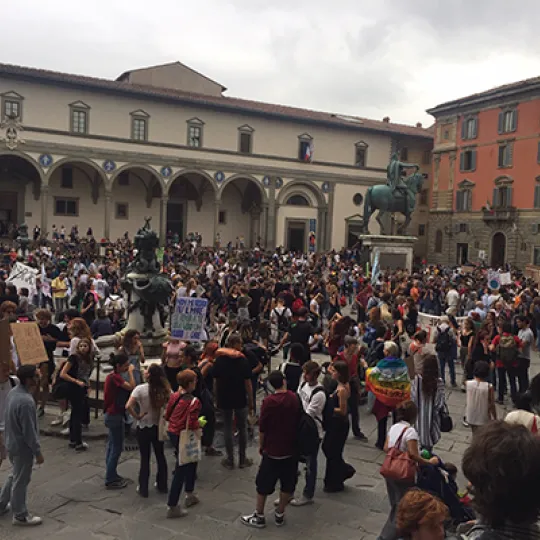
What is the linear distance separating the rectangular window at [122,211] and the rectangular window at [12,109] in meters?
8.72

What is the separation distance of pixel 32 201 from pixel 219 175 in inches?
479

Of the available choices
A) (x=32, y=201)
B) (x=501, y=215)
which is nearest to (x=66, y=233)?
(x=32, y=201)

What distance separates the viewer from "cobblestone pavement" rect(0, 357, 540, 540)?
5.26 m

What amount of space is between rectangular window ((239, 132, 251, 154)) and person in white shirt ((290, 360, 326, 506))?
3599cm

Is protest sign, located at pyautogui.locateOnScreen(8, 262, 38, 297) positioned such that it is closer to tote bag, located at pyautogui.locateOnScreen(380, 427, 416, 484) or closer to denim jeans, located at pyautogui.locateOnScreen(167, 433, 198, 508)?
denim jeans, located at pyautogui.locateOnScreen(167, 433, 198, 508)

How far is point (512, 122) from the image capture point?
4000 centimetres

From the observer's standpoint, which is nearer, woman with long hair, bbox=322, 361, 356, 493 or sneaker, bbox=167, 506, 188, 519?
sneaker, bbox=167, 506, 188, 519

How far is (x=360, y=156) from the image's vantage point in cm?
4541

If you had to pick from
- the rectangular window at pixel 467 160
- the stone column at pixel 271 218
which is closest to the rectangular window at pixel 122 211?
the stone column at pixel 271 218

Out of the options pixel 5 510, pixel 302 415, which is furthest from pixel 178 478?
pixel 5 510

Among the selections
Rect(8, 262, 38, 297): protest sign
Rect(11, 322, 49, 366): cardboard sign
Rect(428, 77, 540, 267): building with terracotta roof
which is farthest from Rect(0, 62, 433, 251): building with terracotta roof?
Rect(11, 322, 49, 366): cardboard sign

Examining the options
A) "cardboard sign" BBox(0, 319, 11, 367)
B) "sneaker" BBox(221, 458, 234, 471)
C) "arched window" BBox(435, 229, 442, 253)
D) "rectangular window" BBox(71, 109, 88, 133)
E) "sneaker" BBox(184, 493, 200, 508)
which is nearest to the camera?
"sneaker" BBox(184, 493, 200, 508)

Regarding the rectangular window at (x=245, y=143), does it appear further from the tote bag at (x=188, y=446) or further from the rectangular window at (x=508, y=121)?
the tote bag at (x=188, y=446)


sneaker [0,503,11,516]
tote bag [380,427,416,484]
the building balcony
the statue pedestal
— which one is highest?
the building balcony
